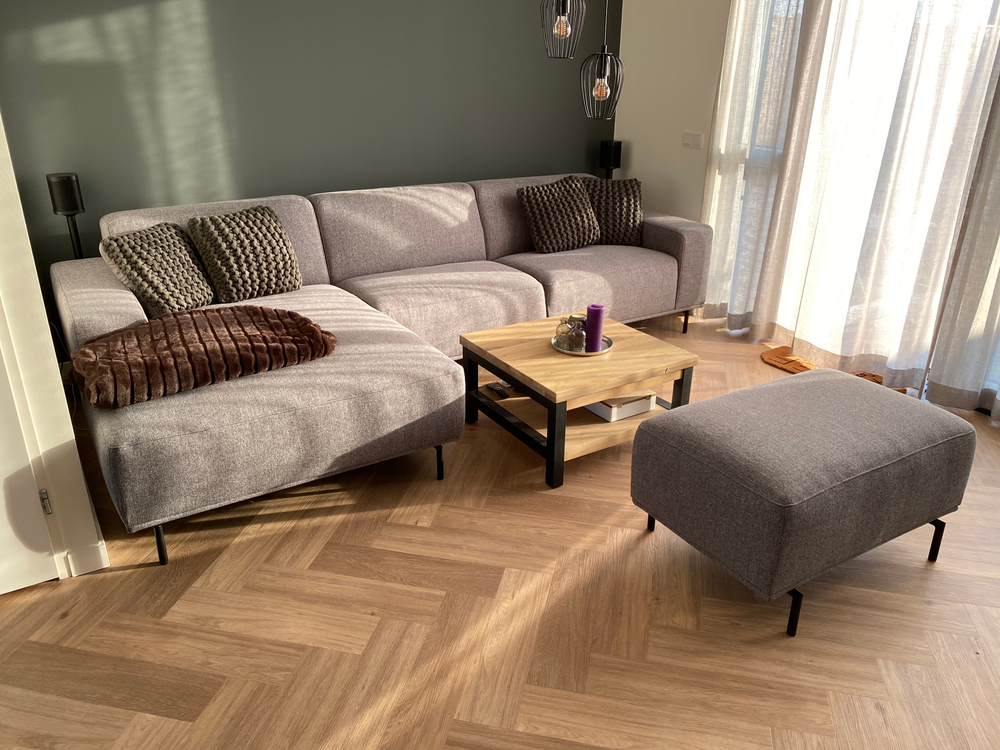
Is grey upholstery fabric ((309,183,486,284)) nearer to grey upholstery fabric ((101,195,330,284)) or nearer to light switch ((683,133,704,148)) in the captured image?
grey upholstery fabric ((101,195,330,284))

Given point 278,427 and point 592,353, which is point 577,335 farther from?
point 278,427

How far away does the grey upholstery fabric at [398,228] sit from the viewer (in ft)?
11.4

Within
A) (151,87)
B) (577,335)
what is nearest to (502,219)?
(577,335)

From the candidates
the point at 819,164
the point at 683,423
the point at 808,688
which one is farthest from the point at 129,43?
the point at 808,688

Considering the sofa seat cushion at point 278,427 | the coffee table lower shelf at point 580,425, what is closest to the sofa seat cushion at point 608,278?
the coffee table lower shelf at point 580,425

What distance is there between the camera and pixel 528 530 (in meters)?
2.36

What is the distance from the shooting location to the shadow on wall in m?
3.04

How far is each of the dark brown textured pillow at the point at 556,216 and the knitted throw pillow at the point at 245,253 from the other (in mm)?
1276

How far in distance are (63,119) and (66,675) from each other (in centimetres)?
236

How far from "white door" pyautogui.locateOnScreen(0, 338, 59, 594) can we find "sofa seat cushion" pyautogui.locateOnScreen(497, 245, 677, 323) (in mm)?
2188

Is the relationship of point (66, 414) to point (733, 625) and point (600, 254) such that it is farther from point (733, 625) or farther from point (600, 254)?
point (600, 254)

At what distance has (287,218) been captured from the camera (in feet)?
10.9

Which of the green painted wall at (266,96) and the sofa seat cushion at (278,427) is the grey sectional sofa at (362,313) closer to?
the sofa seat cushion at (278,427)

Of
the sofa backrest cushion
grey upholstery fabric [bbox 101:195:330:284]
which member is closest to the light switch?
the sofa backrest cushion
